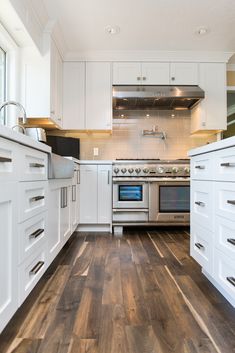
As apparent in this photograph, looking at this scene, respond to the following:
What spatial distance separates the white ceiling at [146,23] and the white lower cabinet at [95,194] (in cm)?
153

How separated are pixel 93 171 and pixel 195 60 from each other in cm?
205

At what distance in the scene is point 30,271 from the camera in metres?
1.27

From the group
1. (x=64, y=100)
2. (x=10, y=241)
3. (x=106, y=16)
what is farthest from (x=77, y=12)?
(x=10, y=241)

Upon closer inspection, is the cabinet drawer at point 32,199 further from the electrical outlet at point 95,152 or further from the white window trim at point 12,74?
the electrical outlet at point 95,152

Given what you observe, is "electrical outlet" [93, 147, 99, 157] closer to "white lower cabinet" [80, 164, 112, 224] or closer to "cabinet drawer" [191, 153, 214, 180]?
"white lower cabinet" [80, 164, 112, 224]

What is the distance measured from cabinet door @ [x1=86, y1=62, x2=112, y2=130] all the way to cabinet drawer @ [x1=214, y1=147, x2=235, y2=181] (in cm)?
217

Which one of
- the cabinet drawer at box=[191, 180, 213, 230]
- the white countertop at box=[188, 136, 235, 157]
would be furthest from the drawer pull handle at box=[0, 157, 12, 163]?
the cabinet drawer at box=[191, 180, 213, 230]

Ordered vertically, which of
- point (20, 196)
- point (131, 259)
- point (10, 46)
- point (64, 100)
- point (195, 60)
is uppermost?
point (195, 60)

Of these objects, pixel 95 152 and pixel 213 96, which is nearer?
pixel 213 96

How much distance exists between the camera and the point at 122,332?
1.10m

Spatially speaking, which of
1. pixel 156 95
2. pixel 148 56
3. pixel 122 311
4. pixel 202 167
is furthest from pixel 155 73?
pixel 122 311

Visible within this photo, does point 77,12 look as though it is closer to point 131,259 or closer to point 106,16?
point 106,16

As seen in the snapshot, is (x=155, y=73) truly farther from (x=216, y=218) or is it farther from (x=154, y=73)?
(x=216, y=218)

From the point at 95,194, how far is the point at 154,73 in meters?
1.81
